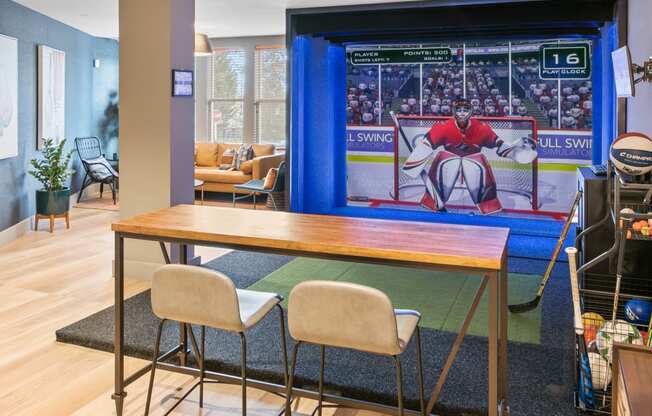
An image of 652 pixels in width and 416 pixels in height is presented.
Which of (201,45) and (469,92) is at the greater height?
(201,45)

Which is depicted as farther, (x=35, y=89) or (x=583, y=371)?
(x=35, y=89)

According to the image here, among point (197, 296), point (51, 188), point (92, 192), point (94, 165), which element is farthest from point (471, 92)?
point (92, 192)

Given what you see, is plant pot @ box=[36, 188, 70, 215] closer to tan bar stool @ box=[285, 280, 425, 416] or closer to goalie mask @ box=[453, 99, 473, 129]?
goalie mask @ box=[453, 99, 473, 129]

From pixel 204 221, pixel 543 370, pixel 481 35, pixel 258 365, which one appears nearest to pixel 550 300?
pixel 543 370

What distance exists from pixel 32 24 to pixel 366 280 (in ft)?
18.6

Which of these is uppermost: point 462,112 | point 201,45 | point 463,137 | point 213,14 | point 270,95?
point 213,14

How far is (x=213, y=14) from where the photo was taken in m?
8.34

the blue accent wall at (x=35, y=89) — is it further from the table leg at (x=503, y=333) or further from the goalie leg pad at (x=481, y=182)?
the table leg at (x=503, y=333)

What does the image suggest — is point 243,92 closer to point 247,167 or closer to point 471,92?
point 247,167

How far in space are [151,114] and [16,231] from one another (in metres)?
3.19

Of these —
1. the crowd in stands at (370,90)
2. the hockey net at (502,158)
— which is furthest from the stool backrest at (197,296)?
the crowd in stands at (370,90)

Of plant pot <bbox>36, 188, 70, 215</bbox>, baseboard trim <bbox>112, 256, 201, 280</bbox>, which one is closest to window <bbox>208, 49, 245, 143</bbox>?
plant pot <bbox>36, 188, 70, 215</bbox>

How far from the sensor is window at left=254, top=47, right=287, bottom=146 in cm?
1066

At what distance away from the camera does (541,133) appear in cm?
712
